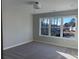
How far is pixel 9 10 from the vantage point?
3086 millimetres

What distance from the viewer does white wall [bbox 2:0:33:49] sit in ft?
9.71

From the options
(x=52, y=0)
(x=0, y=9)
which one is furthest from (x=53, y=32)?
(x=0, y=9)

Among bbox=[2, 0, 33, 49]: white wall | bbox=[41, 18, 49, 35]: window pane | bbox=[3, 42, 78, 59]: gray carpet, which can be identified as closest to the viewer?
bbox=[3, 42, 78, 59]: gray carpet

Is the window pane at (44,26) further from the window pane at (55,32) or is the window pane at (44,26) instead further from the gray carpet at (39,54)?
the gray carpet at (39,54)

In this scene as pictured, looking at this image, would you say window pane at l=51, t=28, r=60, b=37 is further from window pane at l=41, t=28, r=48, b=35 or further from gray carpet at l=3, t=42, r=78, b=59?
gray carpet at l=3, t=42, r=78, b=59

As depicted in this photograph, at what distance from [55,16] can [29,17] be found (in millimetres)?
1422

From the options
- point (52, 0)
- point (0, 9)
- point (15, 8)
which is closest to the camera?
point (0, 9)

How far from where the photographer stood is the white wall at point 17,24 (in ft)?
9.71

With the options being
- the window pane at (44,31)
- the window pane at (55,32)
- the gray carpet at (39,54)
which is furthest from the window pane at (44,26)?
the gray carpet at (39,54)

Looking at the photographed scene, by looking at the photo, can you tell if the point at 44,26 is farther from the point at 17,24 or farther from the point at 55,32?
the point at 17,24

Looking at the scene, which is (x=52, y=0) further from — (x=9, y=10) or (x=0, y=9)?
(x=0, y=9)

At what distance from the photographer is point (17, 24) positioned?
140 inches

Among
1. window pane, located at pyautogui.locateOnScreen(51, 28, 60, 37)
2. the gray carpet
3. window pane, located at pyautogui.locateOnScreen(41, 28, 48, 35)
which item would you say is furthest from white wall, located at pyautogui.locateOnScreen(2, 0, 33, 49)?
window pane, located at pyautogui.locateOnScreen(51, 28, 60, 37)

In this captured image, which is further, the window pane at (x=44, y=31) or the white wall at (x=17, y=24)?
the window pane at (x=44, y=31)
